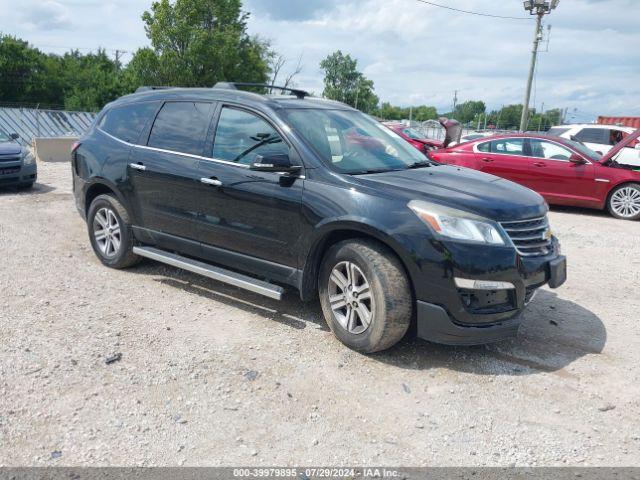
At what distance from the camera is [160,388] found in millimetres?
3492

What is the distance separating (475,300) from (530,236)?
2.32 ft

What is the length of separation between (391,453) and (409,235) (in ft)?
4.61

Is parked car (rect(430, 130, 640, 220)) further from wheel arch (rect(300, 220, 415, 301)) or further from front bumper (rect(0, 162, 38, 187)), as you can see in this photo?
front bumper (rect(0, 162, 38, 187))

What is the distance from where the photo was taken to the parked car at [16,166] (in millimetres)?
10398

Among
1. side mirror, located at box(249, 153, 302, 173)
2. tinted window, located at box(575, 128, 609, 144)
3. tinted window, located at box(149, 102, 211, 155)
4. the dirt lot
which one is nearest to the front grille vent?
the dirt lot

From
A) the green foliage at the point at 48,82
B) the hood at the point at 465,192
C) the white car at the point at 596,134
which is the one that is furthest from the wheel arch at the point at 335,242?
the green foliage at the point at 48,82

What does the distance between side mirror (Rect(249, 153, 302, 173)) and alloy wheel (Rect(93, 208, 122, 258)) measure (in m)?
2.24

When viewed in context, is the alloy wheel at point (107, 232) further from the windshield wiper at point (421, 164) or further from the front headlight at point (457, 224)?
the front headlight at point (457, 224)

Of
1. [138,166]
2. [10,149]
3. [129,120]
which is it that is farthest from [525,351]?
[10,149]

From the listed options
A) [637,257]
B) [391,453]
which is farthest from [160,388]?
[637,257]

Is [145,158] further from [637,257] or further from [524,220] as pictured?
[637,257]

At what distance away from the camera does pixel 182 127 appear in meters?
5.08

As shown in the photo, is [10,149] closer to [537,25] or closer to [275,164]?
[275,164]

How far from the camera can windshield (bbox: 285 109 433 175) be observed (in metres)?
4.36
